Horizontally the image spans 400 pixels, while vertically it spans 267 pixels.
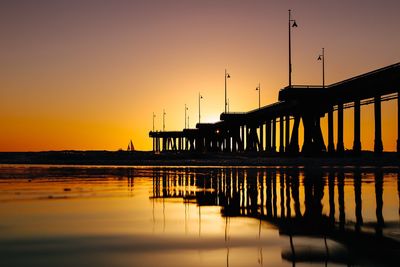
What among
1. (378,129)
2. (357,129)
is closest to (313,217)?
(378,129)

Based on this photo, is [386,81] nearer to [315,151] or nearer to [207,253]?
[315,151]

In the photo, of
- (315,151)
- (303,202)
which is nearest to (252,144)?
(315,151)

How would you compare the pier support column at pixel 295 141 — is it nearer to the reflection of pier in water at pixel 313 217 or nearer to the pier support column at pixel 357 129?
the pier support column at pixel 357 129

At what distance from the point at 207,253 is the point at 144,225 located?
339 centimetres

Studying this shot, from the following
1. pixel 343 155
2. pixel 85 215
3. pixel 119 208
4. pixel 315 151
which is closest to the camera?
pixel 85 215

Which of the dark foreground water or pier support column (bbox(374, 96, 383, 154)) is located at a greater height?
pier support column (bbox(374, 96, 383, 154))

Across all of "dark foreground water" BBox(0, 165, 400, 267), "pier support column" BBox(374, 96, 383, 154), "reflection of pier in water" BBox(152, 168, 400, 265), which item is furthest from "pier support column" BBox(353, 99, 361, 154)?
"dark foreground water" BBox(0, 165, 400, 267)

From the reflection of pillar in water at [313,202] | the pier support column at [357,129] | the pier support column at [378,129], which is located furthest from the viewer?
the pier support column at [357,129]

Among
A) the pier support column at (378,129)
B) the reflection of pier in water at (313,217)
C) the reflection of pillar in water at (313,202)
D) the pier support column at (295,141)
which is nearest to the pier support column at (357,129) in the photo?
the pier support column at (378,129)

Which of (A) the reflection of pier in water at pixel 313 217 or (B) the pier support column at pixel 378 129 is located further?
(B) the pier support column at pixel 378 129

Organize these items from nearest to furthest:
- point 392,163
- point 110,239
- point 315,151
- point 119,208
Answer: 1. point 110,239
2. point 119,208
3. point 392,163
4. point 315,151

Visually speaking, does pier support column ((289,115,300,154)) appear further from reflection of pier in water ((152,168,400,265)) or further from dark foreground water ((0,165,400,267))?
dark foreground water ((0,165,400,267))

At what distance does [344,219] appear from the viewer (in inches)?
484

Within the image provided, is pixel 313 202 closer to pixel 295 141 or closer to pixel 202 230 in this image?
pixel 202 230
